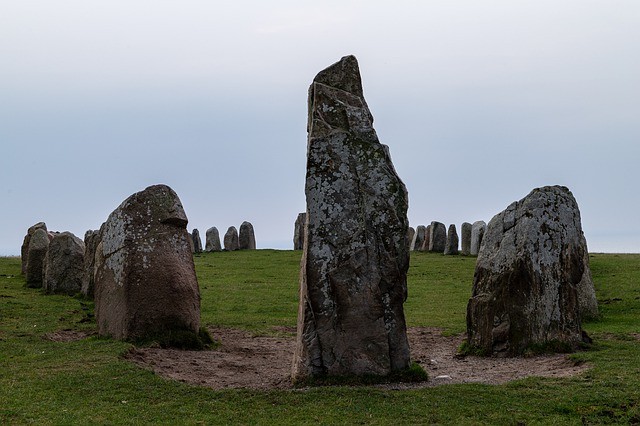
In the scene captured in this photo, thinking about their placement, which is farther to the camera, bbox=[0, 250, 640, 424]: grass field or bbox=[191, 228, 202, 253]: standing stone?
bbox=[191, 228, 202, 253]: standing stone

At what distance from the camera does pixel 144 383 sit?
11906 millimetres

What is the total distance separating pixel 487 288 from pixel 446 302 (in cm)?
936

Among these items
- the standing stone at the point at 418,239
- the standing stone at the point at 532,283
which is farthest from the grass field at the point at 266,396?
the standing stone at the point at 418,239

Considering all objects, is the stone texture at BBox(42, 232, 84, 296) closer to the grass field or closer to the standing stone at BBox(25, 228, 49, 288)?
the standing stone at BBox(25, 228, 49, 288)

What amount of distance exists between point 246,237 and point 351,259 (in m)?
38.6

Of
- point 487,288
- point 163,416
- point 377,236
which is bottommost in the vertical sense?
point 163,416

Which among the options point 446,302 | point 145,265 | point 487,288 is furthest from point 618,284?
point 145,265

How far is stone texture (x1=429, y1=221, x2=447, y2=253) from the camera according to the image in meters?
43.8

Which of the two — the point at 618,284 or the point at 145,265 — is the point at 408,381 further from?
the point at 618,284

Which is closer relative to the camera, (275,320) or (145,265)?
(145,265)

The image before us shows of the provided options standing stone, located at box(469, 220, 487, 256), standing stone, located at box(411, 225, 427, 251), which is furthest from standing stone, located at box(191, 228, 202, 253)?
standing stone, located at box(469, 220, 487, 256)

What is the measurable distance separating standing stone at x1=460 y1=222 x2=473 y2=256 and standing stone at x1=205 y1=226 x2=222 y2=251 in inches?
646

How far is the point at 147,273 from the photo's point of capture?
16.3 m

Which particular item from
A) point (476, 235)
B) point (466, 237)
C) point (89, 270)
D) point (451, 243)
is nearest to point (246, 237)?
point (451, 243)
